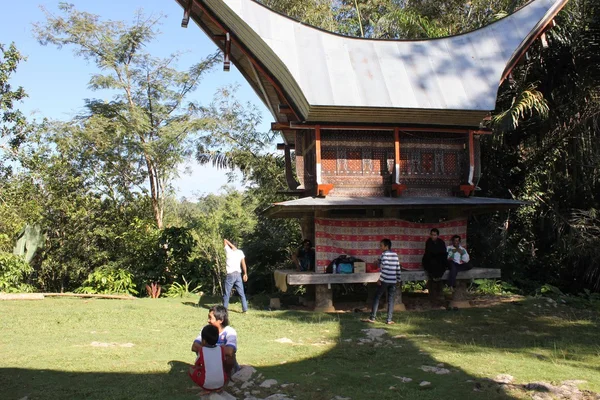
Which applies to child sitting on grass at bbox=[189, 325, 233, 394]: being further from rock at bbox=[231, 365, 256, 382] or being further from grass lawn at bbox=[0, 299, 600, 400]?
rock at bbox=[231, 365, 256, 382]

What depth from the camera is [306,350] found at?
821 centimetres

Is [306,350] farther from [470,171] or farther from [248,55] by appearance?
[248,55]

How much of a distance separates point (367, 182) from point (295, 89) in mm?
2448

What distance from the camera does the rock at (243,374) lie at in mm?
6281

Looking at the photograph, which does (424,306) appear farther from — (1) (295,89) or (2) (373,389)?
(2) (373,389)

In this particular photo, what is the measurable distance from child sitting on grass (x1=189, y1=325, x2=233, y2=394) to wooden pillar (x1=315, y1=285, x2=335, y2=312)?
249 inches

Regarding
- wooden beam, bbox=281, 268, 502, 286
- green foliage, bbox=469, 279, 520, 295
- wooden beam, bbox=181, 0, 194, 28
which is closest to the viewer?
wooden beam, bbox=281, 268, 502, 286

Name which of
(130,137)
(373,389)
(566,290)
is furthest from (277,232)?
(373,389)

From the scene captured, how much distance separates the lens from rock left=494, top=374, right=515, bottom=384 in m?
6.13

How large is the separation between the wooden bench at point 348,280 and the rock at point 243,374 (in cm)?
528

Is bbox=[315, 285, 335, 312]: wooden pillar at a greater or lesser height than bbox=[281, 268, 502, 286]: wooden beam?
lesser

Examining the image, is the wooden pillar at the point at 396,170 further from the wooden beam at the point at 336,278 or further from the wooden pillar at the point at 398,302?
the wooden pillar at the point at 398,302

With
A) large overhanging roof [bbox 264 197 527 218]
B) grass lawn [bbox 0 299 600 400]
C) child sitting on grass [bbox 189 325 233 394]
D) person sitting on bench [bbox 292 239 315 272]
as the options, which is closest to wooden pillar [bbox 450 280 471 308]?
grass lawn [bbox 0 299 600 400]

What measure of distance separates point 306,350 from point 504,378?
2.82 meters
